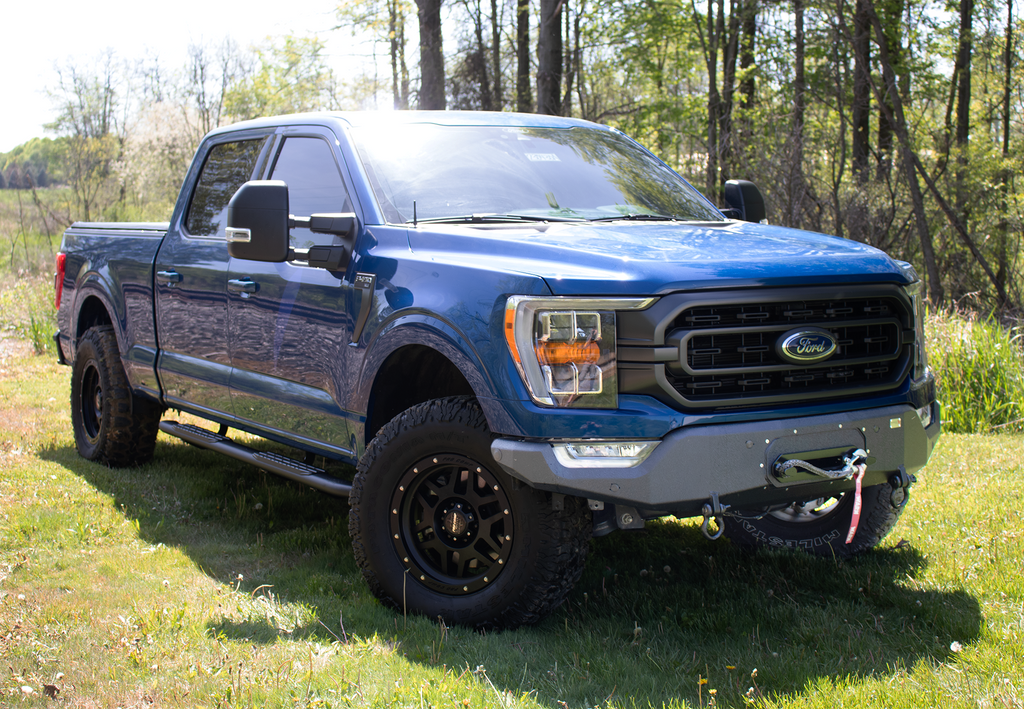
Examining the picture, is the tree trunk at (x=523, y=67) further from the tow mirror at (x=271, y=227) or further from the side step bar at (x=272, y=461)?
the tow mirror at (x=271, y=227)

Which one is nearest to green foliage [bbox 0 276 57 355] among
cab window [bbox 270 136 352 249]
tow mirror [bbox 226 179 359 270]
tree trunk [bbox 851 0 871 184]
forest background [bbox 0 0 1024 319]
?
forest background [bbox 0 0 1024 319]

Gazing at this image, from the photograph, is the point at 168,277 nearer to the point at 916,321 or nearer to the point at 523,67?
the point at 916,321

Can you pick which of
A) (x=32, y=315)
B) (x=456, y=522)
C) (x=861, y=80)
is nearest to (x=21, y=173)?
(x=32, y=315)

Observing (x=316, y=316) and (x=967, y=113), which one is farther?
(x=967, y=113)

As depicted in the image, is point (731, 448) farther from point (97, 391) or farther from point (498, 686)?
point (97, 391)

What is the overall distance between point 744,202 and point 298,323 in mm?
2537

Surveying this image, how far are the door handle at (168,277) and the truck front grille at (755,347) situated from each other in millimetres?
3173

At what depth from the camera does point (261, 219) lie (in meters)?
3.86

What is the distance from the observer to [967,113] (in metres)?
18.2

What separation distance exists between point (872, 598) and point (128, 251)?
15.5 feet

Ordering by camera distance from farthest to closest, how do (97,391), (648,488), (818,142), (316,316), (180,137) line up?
(180,137) → (818,142) → (97,391) → (316,316) → (648,488)

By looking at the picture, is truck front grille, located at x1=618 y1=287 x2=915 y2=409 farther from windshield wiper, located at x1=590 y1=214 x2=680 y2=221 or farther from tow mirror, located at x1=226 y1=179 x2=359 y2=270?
tow mirror, located at x1=226 y1=179 x2=359 y2=270

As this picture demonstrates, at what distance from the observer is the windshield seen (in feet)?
13.4

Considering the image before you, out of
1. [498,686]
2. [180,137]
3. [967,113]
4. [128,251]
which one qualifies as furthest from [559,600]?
[180,137]
